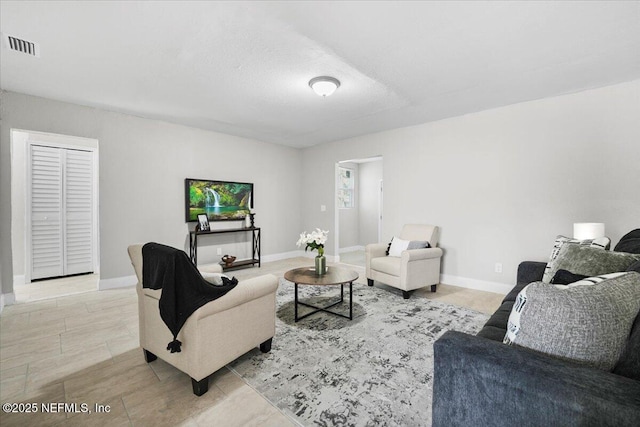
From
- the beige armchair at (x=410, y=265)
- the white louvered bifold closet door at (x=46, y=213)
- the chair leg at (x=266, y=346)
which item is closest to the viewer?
the chair leg at (x=266, y=346)

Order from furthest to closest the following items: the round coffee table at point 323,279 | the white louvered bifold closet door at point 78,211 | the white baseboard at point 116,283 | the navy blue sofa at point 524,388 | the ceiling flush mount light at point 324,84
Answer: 1. the white louvered bifold closet door at point 78,211
2. the white baseboard at point 116,283
3. the ceiling flush mount light at point 324,84
4. the round coffee table at point 323,279
5. the navy blue sofa at point 524,388

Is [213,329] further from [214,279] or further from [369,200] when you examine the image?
[369,200]

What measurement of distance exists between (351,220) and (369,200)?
29.2 inches

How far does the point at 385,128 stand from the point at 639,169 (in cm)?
318

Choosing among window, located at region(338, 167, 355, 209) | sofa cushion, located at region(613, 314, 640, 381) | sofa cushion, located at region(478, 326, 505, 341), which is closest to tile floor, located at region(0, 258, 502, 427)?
sofa cushion, located at region(478, 326, 505, 341)

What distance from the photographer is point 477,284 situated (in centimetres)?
407

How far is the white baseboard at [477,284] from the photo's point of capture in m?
3.86

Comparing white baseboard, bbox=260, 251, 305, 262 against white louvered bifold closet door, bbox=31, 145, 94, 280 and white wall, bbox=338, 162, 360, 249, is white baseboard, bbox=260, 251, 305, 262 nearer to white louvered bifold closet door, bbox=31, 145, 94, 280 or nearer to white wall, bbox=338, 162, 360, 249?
white wall, bbox=338, 162, 360, 249

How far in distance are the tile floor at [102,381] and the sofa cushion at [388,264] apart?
2362 mm

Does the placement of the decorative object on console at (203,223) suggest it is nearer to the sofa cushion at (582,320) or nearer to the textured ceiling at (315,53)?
the textured ceiling at (315,53)

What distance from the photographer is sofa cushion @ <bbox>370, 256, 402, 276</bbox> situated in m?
3.66

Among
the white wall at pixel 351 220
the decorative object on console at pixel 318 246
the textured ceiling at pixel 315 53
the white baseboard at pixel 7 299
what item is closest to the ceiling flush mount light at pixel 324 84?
the textured ceiling at pixel 315 53

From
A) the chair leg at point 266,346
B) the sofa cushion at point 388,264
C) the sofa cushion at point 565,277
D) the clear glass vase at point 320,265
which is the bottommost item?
the chair leg at point 266,346

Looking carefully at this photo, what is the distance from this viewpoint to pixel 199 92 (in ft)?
11.0
